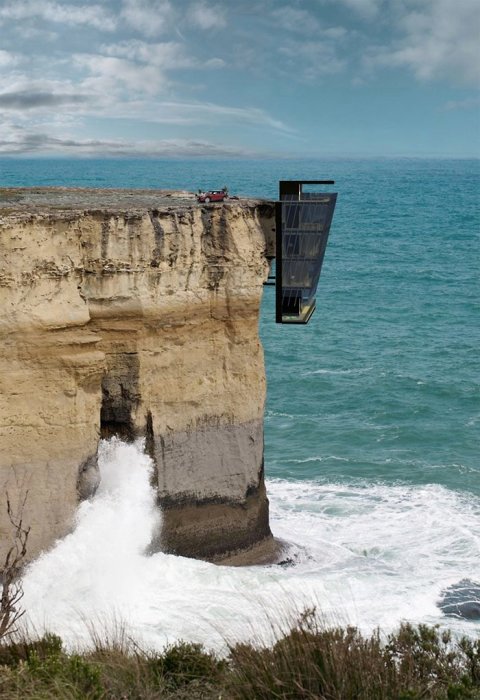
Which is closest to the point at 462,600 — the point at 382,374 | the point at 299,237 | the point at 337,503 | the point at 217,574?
the point at 217,574

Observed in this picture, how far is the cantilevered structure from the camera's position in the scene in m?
19.0

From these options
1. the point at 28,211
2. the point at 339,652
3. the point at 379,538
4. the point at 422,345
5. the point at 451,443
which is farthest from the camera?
the point at 422,345

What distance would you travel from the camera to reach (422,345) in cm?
3584

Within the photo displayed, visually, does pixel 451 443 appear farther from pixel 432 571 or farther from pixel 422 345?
pixel 422 345

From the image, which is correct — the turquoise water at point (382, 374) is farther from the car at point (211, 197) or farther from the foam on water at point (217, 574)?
the car at point (211, 197)

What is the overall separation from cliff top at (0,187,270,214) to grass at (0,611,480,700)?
7871 millimetres

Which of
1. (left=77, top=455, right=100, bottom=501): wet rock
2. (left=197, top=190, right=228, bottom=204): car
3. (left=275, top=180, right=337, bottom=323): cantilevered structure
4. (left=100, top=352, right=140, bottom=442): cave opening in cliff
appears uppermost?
(left=197, top=190, right=228, bottom=204): car

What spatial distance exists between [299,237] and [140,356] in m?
3.76

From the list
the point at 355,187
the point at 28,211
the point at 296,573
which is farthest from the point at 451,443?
the point at 355,187

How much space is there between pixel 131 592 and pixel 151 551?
1.32m

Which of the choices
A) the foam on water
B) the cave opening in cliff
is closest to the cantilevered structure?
the cave opening in cliff

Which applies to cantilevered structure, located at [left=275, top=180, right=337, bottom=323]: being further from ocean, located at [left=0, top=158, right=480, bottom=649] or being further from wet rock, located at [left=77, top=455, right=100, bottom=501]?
wet rock, located at [left=77, top=455, right=100, bottom=501]

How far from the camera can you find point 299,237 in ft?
63.0

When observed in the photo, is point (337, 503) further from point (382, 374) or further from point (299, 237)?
point (382, 374)
